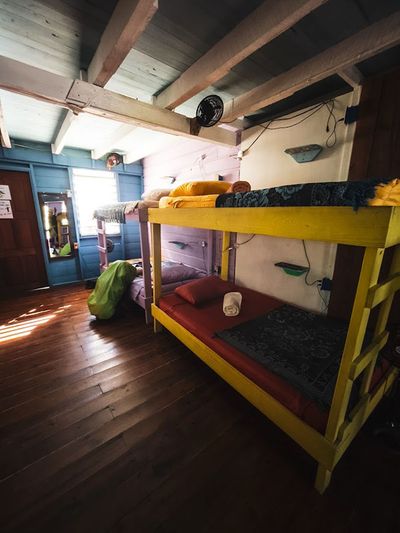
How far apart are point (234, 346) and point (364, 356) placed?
33.0 inches

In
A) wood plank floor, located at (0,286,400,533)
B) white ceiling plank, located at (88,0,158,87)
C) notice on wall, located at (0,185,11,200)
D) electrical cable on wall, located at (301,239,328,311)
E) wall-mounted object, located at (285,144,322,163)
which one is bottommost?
Answer: wood plank floor, located at (0,286,400,533)

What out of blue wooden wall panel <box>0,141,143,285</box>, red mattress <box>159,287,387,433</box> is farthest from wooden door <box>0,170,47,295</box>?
red mattress <box>159,287,387,433</box>

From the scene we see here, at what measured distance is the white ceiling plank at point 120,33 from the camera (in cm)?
106

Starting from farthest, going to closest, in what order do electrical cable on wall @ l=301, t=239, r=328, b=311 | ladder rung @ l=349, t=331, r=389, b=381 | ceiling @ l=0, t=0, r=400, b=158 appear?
1. electrical cable on wall @ l=301, t=239, r=328, b=311
2. ceiling @ l=0, t=0, r=400, b=158
3. ladder rung @ l=349, t=331, r=389, b=381

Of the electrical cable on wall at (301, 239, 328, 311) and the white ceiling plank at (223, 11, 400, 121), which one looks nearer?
the white ceiling plank at (223, 11, 400, 121)

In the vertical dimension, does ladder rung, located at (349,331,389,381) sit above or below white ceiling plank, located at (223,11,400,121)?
below

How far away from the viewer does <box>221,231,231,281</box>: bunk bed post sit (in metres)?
3.12

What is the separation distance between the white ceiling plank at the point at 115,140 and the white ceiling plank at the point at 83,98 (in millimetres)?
985

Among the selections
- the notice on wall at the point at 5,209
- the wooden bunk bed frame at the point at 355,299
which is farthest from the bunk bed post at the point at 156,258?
the notice on wall at the point at 5,209

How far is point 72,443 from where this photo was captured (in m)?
1.47

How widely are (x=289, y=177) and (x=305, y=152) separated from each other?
287 mm

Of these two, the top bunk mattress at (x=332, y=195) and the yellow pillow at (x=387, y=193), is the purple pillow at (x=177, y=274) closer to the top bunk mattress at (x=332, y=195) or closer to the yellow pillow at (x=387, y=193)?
the top bunk mattress at (x=332, y=195)

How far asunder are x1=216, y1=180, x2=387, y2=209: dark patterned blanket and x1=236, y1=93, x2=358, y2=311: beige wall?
1.39 m

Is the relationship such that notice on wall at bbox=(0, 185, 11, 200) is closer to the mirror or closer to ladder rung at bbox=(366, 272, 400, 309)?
the mirror
